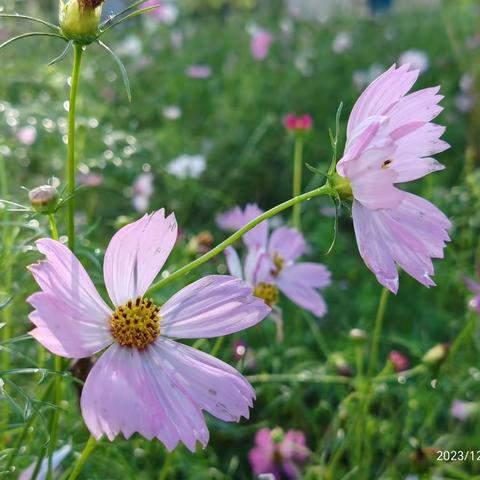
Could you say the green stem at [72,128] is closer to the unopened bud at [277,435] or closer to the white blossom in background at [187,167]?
the unopened bud at [277,435]

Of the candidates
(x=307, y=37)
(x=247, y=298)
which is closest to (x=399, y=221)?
(x=247, y=298)

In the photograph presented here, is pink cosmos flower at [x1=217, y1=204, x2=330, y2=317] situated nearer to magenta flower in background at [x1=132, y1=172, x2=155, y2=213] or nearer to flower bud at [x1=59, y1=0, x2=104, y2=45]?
flower bud at [x1=59, y1=0, x2=104, y2=45]

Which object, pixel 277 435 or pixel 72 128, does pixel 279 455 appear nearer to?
pixel 277 435

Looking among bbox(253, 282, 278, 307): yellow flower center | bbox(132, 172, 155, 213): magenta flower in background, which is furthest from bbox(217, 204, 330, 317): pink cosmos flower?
bbox(132, 172, 155, 213): magenta flower in background

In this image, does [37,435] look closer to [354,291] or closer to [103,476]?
[103,476]

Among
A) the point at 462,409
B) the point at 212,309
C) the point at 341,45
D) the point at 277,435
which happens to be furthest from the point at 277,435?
the point at 341,45
